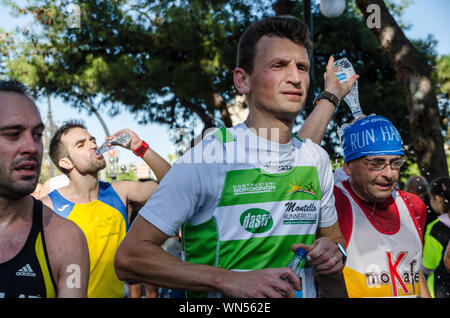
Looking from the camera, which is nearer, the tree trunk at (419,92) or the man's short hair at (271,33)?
the man's short hair at (271,33)

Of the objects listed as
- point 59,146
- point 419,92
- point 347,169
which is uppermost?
point 419,92

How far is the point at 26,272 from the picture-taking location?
1.84 metres

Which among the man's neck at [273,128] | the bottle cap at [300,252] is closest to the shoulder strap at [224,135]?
the man's neck at [273,128]

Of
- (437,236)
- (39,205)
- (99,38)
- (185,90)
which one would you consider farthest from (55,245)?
(99,38)

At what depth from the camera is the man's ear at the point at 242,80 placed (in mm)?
2197

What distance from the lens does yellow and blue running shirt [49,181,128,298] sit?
373 centimetres

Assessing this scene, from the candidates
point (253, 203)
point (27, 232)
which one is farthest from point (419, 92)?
point (27, 232)

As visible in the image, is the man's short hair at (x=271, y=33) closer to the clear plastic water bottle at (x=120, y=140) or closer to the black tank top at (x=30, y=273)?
the black tank top at (x=30, y=273)

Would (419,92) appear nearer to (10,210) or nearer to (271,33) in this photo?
(271,33)

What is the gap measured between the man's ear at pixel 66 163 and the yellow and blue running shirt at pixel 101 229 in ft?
0.80

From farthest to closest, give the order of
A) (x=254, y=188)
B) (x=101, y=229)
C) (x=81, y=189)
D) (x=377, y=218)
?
(x=81, y=189) → (x=101, y=229) → (x=377, y=218) → (x=254, y=188)

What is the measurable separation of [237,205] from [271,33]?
829mm

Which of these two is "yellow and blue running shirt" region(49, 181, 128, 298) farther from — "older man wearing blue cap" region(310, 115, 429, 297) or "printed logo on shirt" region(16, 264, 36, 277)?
"older man wearing blue cap" region(310, 115, 429, 297)

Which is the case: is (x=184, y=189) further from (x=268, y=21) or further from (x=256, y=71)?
(x=268, y=21)
